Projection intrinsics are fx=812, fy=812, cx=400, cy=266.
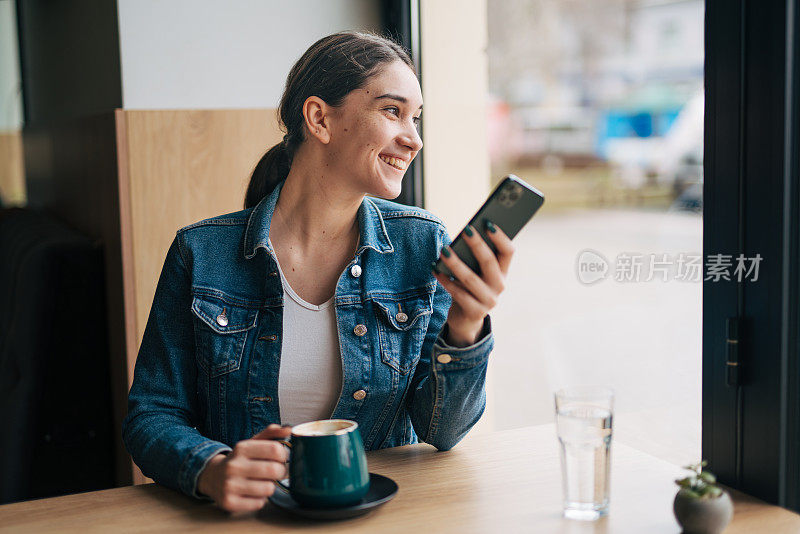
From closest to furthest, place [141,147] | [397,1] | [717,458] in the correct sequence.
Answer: [717,458] → [141,147] → [397,1]

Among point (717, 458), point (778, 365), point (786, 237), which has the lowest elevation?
point (717, 458)

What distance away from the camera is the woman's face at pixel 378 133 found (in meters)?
1.28

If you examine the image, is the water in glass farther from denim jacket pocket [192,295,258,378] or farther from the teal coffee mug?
denim jacket pocket [192,295,258,378]

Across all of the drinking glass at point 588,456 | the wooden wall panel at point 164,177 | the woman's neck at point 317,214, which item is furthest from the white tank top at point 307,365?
the wooden wall panel at point 164,177

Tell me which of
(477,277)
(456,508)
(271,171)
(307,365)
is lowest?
(456,508)

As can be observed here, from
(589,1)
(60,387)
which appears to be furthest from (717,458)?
(589,1)

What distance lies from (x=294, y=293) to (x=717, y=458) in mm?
659

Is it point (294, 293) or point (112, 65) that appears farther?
point (112, 65)

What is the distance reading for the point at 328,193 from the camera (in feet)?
4.39

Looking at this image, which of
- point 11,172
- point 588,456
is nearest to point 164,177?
point 588,456

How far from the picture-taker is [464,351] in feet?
3.70

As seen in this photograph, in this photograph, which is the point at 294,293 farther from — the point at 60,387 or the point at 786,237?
the point at 60,387

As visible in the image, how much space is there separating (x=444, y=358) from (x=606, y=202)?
286 cm

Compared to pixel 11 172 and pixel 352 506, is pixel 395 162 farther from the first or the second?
pixel 11 172
